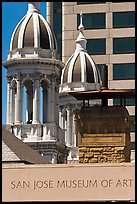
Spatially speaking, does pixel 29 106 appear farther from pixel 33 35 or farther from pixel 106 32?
pixel 106 32

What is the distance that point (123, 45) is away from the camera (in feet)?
240

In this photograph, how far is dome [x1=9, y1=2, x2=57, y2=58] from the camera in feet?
192

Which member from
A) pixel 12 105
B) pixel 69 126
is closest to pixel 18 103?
pixel 12 105

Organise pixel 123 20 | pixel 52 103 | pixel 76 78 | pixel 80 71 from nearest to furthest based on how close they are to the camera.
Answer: pixel 52 103 < pixel 80 71 < pixel 76 78 < pixel 123 20

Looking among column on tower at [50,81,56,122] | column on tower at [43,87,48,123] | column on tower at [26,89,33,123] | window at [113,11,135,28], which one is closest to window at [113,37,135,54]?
window at [113,11,135,28]

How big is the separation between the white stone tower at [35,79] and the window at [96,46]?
13.3 m

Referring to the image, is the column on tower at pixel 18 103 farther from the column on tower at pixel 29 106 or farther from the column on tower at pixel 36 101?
the column on tower at pixel 29 106

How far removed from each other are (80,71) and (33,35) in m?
10.6

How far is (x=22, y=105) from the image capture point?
59.5m

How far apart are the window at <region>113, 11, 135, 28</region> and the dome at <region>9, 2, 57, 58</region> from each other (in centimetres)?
1486

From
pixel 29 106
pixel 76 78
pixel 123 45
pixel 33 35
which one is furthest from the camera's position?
pixel 123 45

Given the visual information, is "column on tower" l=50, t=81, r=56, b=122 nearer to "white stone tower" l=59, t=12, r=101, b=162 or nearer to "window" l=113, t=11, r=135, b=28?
"white stone tower" l=59, t=12, r=101, b=162

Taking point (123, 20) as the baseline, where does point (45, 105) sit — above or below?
below

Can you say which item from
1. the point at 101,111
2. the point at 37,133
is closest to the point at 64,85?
the point at 37,133
